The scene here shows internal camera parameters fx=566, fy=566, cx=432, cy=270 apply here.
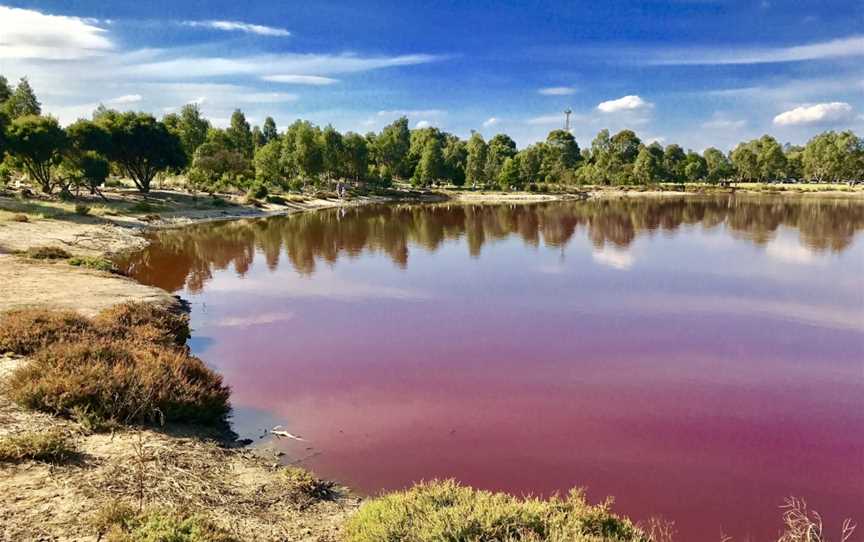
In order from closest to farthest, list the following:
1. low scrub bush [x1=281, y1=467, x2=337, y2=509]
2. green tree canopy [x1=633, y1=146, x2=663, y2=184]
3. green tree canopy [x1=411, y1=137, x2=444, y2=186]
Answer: low scrub bush [x1=281, y1=467, x2=337, y2=509], green tree canopy [x1=411, y1=137, x2=444, y2=186], green tree canopy [x1=633, y1=146, x2=663, y2=184]

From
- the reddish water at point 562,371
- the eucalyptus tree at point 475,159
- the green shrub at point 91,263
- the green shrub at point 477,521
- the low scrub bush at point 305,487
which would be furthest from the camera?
the eucalyptus tree at point 475,159

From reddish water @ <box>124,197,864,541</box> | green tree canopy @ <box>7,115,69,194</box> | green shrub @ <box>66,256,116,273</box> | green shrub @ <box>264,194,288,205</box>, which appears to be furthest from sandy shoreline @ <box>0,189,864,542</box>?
green shrub @ <box>264,194,288,205</box>

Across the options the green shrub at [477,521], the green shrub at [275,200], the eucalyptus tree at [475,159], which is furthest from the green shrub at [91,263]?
the eucalyptus tree at [475,159]

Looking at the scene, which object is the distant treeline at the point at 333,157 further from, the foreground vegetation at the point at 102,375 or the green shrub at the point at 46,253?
the foreground vegetation at the point at 102,375

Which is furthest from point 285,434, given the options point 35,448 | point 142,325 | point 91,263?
point 91,263

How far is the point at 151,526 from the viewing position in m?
7.19

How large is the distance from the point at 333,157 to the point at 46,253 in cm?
9329

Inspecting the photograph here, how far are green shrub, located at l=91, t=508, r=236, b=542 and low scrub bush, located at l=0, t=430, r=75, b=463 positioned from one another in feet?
8.05

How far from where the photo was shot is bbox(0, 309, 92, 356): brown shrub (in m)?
14.3

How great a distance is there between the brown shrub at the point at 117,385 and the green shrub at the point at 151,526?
3.95 m

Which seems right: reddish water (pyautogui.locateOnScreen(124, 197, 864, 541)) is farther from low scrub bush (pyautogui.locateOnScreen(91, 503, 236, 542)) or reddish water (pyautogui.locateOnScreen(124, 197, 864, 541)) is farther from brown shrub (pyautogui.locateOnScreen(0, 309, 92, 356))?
brown shrub (pyautogui.locateOnScreen(0, 309, 92, 356))

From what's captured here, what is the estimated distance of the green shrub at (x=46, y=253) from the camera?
29628 millimetres

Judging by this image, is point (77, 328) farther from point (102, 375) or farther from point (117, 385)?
point (117, 385)

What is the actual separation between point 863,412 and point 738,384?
10.1ft
